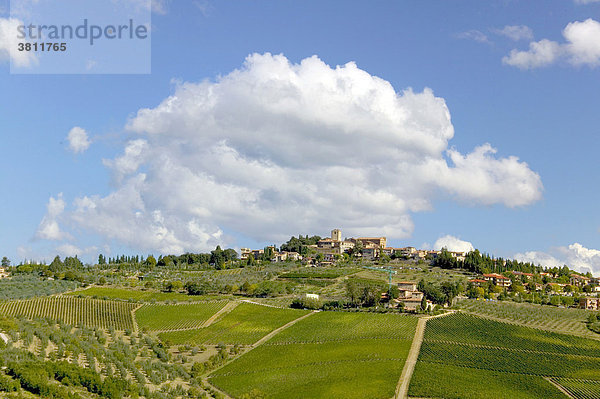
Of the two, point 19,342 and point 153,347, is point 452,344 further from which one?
point 19,342

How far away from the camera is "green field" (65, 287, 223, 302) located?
133 m

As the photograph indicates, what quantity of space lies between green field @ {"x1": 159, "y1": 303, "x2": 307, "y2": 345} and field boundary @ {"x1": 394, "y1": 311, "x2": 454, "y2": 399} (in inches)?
971

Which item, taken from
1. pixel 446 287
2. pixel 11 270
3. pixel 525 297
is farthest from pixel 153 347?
pixel 11 270

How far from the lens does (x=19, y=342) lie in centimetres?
7319

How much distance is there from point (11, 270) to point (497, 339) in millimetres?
154982

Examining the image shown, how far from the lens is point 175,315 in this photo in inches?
4592

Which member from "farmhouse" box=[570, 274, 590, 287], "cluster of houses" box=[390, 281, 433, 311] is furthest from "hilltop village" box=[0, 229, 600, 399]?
"farmhouse" box=[570, 274, 590, 287]

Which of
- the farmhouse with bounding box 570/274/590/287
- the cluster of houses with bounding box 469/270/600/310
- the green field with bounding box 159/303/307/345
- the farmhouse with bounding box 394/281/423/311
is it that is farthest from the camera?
the farmhouse with bounding box 570/274/590/287

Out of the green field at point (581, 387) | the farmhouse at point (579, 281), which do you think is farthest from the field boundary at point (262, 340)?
the farmhouse at point (579, 281)

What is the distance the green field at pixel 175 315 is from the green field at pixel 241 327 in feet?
12.5

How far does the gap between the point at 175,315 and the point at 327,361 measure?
4025 centimetres

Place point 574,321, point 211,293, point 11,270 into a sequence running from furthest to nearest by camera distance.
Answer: point 11,270 < point 211,293 < point 574,321

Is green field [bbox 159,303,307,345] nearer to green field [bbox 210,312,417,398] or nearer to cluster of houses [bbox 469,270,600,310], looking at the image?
green field [bbox 210,312,417,398]

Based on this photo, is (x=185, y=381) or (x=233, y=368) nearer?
(x=185, y=381)
